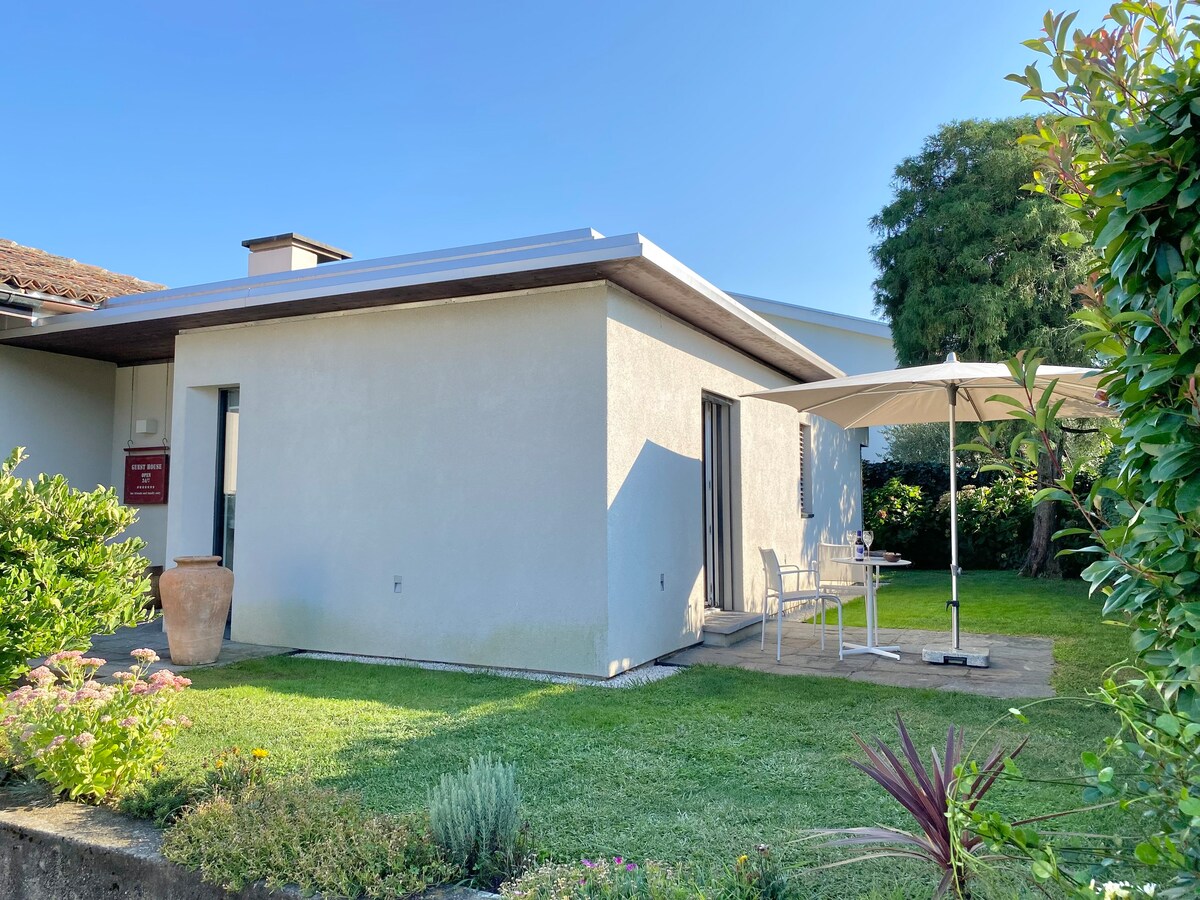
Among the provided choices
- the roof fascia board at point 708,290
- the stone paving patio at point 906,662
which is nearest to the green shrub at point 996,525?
the roof fascia board at point 708,290

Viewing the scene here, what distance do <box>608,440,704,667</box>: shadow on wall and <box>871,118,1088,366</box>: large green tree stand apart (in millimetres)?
8425

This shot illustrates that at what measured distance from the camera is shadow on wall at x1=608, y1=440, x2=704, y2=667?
6988 mm

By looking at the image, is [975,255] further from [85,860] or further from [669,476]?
[85,860]

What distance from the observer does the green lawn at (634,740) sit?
11.8ft

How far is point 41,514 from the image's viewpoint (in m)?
5.21

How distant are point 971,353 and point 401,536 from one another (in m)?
11.4

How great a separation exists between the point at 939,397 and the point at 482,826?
7.24 metres

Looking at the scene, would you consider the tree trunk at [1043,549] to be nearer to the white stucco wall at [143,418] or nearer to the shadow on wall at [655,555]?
the shadow on wall at [655,555]

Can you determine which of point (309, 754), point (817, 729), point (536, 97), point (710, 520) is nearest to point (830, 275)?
point (536, 97)

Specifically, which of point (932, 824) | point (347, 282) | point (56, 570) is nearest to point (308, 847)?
point (932, 824)

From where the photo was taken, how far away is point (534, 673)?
7035 millimetres

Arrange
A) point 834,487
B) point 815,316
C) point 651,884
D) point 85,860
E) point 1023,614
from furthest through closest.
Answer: point 815,316
point 834,487
point 1023,614
point 85,860
point 651,884

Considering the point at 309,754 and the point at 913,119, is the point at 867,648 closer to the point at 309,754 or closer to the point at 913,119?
the point at 309,754

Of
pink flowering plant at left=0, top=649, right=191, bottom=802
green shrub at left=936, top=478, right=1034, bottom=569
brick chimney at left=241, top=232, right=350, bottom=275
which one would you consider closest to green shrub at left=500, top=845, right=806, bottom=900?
pink flowering plant at left=0, top=649, right=191, bottom=802
